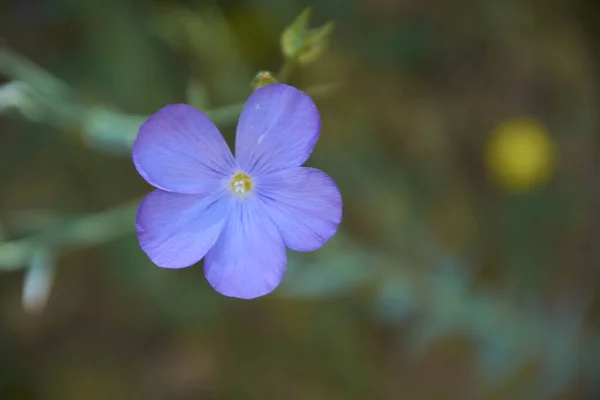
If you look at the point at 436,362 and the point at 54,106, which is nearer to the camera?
the point at 54,106

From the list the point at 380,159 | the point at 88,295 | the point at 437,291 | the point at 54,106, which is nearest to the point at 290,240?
the point at 54,106

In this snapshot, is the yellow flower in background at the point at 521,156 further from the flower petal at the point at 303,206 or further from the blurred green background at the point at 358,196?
the flower petal at the point at 303,206

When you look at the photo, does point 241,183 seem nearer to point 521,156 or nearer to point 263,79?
point 263,79

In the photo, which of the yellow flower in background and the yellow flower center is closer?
the yellow flower center

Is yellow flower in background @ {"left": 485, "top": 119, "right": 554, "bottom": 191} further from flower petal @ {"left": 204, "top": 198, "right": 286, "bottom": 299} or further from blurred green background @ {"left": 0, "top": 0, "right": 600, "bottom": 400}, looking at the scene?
flower petal @ {"left": 204, "top": 198, "right": 286, "bottom": 299}

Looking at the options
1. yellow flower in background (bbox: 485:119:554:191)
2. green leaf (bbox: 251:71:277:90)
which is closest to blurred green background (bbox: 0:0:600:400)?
yellow flower in background (bbox: 485:119:554:191)

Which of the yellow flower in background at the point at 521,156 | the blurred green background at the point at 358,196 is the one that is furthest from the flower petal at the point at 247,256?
the yellow flower in background at the point at 521,156

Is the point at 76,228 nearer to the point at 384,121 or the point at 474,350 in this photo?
the point at 384,121
